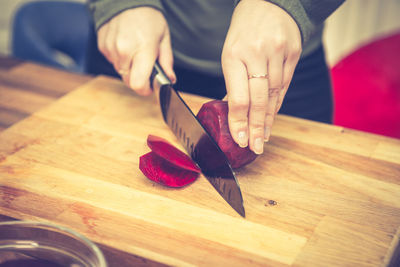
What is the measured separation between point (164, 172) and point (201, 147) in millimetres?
90

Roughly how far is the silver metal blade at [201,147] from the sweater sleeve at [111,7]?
0.22 m

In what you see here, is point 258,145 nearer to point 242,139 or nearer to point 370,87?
point 242,139

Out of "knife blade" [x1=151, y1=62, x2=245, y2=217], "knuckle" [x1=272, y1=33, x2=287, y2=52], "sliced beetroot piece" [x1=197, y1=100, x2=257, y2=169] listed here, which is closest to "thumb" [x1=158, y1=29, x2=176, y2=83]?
"knife blade" [x1=151, y1=62, x2=245, y2=217]

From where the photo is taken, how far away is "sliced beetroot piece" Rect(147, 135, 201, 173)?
2.54 ft

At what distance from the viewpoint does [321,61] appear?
1.25 m

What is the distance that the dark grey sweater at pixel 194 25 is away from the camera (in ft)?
3.37

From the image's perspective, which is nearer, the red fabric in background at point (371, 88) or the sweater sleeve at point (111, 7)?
the sweater sleeve at point (111, 7)

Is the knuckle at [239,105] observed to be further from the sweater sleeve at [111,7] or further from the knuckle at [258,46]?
the sweater sleeve at [111,7]

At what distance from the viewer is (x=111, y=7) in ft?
3.33

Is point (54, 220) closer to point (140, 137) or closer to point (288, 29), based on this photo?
point (140, 137)

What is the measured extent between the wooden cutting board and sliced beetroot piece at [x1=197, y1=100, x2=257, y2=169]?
4cm

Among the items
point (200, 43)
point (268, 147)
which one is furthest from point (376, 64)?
point (268, 147)

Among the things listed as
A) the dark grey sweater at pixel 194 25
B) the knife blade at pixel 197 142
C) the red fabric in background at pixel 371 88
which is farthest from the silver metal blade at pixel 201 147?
the red fabric in background at pixel 371 88

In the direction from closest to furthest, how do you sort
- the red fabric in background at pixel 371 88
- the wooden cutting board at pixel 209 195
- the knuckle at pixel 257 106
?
the wooden cutting board at pixel 209 195
the knuckle at pixel 257 106
the red fabric in background at pixel 371 88
